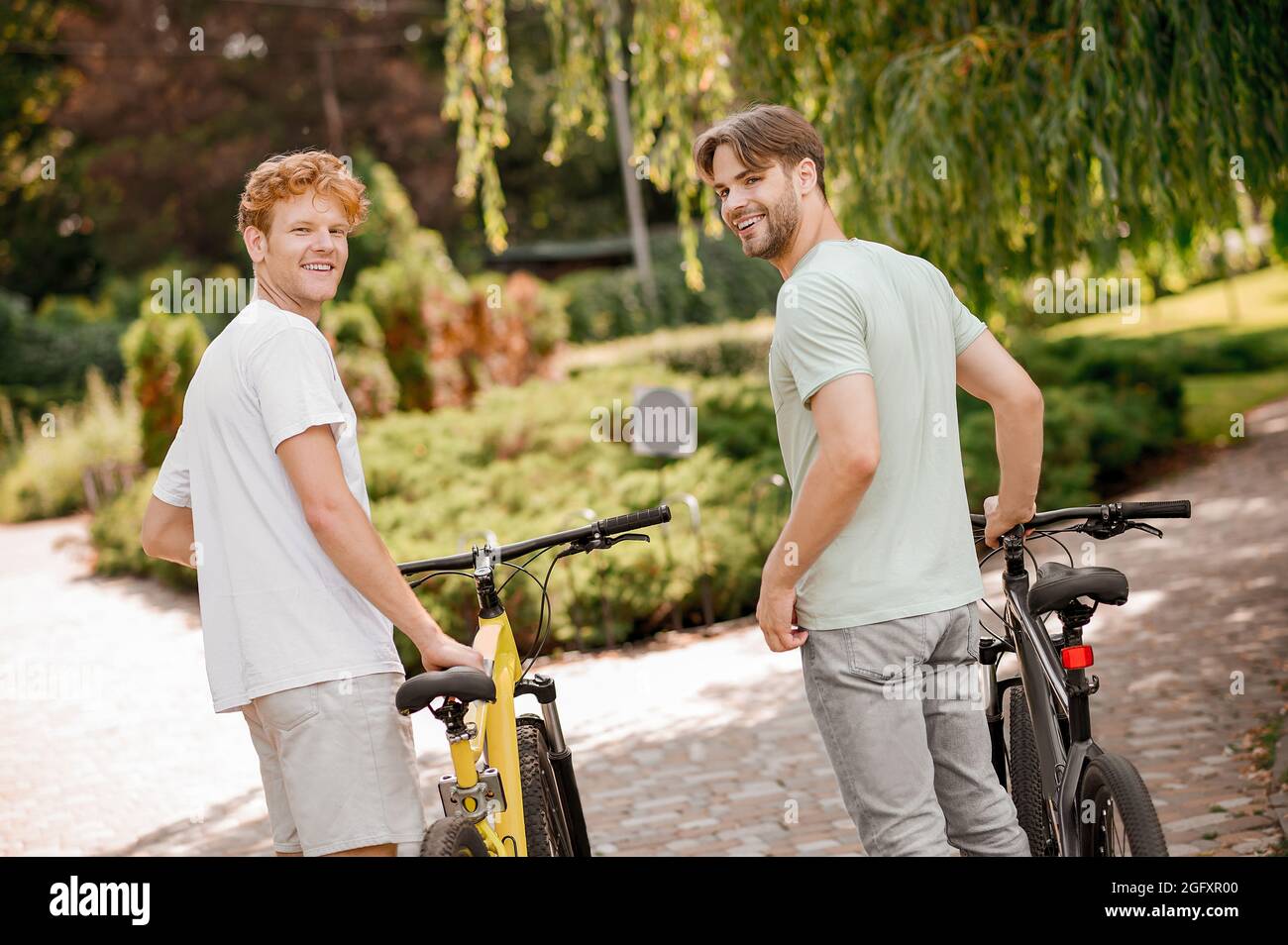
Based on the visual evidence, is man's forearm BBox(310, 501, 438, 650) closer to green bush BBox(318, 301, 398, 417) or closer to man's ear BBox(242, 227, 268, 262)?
man's ear BBox(242, 227, 268, 262)

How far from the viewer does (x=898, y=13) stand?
658cm

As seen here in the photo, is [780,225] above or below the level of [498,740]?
above

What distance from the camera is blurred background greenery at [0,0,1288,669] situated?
5695 mm

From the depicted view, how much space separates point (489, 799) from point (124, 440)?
16471mm

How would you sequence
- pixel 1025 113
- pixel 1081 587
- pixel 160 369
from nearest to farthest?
pixel 1081 587, pixel 1025 113, pixel 160 369

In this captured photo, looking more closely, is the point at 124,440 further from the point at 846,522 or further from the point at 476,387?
the point at 846,522

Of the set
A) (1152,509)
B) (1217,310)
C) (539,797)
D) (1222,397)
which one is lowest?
(539,797)

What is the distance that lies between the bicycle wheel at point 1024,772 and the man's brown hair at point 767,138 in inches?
62.4

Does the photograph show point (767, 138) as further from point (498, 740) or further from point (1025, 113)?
point (1025, 113)

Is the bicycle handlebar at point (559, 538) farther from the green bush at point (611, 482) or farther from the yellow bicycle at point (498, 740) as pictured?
the green bush at point (611, 482)

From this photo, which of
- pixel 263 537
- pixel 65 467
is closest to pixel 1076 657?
pixel 263 537

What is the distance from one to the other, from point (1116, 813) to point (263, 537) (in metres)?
1.82

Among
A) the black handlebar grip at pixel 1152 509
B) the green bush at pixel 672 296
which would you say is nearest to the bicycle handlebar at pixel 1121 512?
the black handlebar grip at pixel 1152 509

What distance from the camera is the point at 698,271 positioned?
27.8ft
